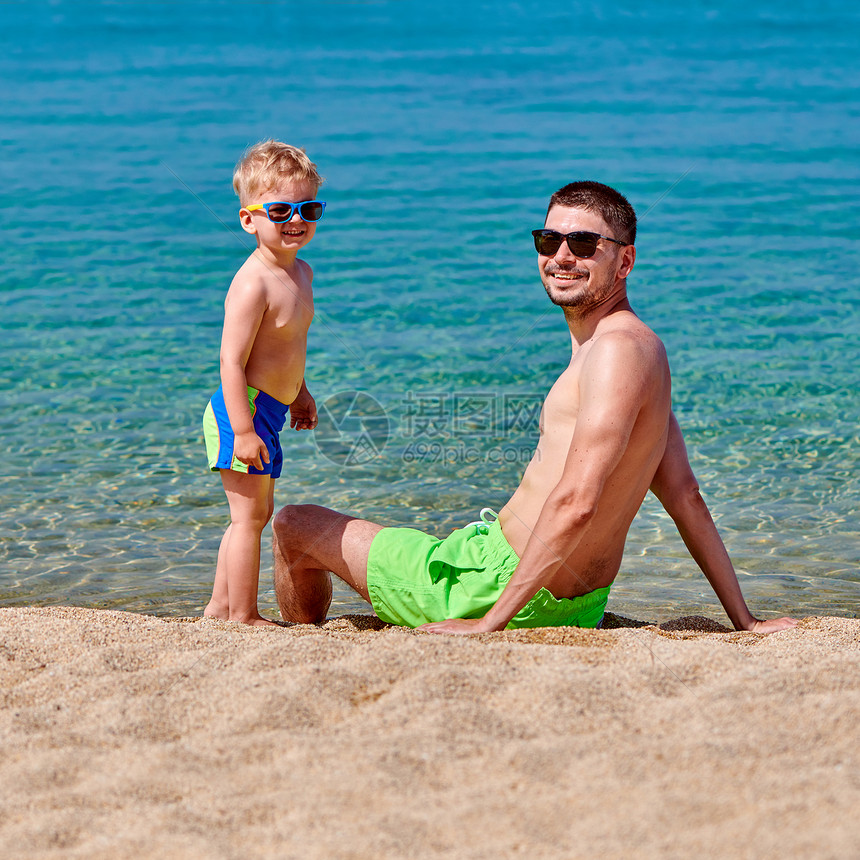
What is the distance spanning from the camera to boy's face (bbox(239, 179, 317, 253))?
392 cm

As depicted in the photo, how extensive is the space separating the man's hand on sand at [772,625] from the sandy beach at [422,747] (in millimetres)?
498

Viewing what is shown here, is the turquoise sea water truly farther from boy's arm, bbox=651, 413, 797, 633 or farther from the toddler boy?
the toddler boy

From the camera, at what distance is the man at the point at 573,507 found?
10.5 feet

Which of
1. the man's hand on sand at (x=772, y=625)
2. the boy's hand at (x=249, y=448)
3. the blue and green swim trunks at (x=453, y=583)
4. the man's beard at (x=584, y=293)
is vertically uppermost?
the man's beard at (x=584, y=293)

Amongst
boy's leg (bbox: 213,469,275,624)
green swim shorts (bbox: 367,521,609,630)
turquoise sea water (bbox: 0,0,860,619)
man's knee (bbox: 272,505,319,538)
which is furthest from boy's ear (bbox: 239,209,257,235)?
turquoise sea water (bbox: 0,0,860,619)

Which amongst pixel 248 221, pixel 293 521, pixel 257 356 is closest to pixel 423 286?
pixel 248 221

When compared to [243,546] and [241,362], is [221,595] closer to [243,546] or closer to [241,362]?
[243,546]

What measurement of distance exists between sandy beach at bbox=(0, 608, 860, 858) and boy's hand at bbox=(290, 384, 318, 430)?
148 centimetres

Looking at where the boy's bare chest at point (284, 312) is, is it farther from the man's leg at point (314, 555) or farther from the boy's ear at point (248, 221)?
the man's leg at point (314, 555)

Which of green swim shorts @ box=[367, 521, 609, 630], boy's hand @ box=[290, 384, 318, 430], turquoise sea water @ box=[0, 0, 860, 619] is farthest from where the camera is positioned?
turquoise sea water @ box=[0, 0, 860, 619]

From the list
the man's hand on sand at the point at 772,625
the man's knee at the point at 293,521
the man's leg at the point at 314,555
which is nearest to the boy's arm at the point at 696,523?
the man's hand on sand at the point at 772,625

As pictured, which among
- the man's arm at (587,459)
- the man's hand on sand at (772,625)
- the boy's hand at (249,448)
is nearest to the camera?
the man's arm at (587,459)

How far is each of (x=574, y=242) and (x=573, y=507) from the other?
1017mm

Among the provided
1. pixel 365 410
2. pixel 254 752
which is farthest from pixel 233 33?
pixel 254 752
